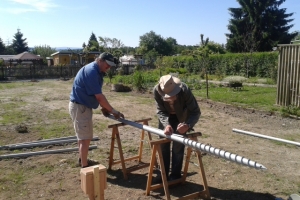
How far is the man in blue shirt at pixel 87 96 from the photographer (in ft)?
15.5

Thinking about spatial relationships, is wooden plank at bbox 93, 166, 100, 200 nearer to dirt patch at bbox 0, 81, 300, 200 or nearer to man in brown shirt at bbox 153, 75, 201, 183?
man in brown shirt at bbox 153, 75, 201, 183

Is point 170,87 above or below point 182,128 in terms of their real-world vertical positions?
above

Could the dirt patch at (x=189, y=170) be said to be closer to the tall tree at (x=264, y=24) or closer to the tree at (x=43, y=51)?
the tall tree at (x=264, y=24)

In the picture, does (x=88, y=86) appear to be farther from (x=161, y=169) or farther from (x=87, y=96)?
(x=161, y=169)

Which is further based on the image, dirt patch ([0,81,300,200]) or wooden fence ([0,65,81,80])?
wooden fence ([0,65,81,80])

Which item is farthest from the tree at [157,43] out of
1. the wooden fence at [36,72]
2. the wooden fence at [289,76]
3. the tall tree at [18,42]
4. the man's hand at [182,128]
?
the man's hand at [182,128]

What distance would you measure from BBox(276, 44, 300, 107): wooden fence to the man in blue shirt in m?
8.08

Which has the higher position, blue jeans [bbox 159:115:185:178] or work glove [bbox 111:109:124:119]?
work glove [bbox 111:109:124:119]

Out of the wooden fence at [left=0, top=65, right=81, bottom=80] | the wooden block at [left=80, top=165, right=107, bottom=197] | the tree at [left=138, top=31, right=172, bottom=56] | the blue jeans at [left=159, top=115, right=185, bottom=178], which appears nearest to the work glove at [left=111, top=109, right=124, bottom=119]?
the blue jeans at [left=159, top=115, right=185, bottom=178]

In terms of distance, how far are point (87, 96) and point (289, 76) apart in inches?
340

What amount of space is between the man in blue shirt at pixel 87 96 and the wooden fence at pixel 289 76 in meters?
8.08

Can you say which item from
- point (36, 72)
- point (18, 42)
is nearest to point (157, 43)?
point (18, 42)

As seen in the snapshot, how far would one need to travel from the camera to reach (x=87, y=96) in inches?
192

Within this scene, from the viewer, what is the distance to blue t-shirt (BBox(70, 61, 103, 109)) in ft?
15.4
